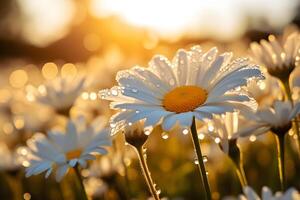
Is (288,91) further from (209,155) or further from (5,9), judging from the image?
(5,9)

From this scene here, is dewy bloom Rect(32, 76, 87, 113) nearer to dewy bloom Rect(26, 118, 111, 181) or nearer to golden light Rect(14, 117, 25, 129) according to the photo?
dewy bloom Rect(26, 118, 111, 181)

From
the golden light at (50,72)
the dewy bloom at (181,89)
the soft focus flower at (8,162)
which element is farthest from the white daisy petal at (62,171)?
the golden light at (50,72)

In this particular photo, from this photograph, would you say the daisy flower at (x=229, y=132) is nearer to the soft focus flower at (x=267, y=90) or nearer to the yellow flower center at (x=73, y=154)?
the soft focus flower at (x=267, y=90)

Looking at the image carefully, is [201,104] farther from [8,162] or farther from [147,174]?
Result: [8,162]

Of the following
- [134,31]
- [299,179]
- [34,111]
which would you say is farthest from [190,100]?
[134,31]

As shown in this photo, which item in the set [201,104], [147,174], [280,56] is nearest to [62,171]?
[147,174]

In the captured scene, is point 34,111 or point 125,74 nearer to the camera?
point 125,74
